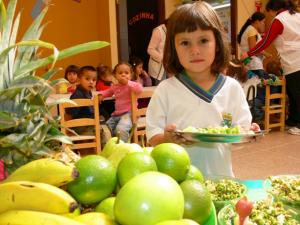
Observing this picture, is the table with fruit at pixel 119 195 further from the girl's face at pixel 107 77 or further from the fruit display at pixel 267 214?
Result: the girl's face at pixel 107 77

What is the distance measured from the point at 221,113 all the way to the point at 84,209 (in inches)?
33.6

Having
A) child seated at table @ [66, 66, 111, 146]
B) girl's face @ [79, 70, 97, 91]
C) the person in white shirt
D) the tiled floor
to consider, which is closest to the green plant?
the tiled floor

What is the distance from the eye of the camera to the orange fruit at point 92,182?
2.25ft

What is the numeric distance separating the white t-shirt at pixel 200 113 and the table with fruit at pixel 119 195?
49cm

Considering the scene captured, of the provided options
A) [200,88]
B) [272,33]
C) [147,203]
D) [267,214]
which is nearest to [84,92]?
[272,33]

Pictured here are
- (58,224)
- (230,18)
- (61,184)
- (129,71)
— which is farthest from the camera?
(230,18)

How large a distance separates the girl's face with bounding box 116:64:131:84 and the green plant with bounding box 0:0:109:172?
2781 millimetres

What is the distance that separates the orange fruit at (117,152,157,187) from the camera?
2.32ft

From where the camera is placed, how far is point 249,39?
532cm

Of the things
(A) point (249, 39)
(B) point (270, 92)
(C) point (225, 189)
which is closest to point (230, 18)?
(A) point (249, 39)

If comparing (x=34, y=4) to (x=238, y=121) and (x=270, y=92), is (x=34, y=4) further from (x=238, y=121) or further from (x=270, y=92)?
(x=238, y=121)

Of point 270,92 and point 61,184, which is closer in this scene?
point 61,184

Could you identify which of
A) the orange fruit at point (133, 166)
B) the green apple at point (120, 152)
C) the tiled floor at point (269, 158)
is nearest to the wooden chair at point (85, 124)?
the tiled floor at point (269, 158)

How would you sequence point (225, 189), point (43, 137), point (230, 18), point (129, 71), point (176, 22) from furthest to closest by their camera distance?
point (230, 18)
point (129, 71)
point (176, 22)
point (225, 189)
point (43, 137)
